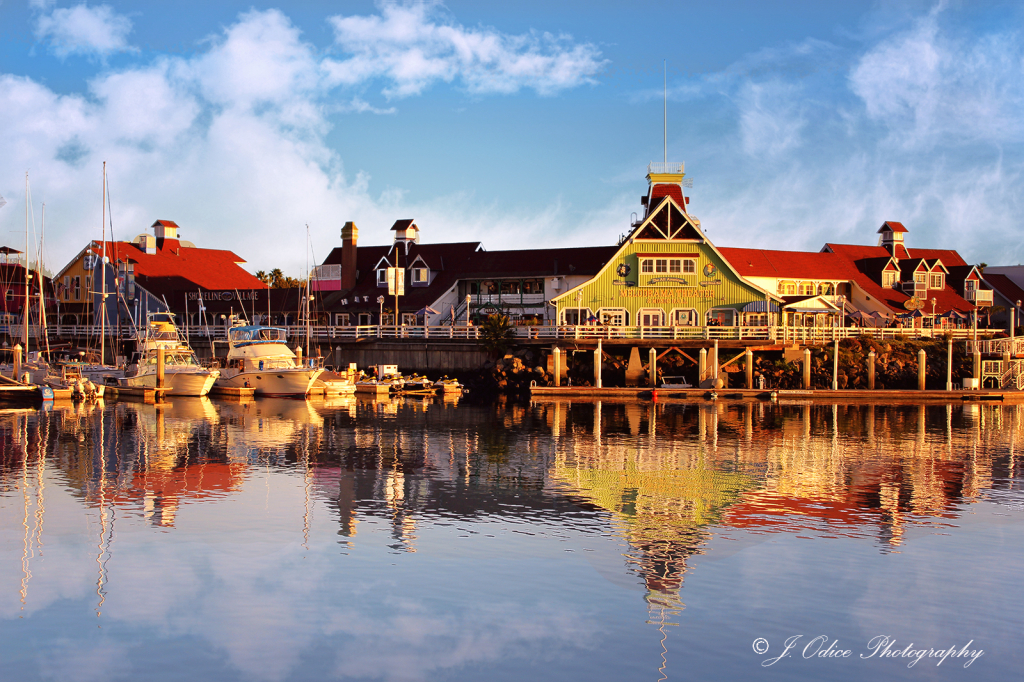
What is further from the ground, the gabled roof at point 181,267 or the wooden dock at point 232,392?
the gabled roof at point 181,267

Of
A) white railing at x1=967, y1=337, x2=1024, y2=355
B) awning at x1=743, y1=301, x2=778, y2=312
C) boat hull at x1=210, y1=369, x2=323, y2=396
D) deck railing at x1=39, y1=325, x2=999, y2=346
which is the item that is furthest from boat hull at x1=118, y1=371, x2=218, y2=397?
white railing at x1=967, y1=337, x2=1024, y2=355

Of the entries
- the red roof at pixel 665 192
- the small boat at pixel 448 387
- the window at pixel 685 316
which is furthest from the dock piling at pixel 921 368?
the small boat at pixel 448 387

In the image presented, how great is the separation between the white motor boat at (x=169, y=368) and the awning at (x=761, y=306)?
3403cm

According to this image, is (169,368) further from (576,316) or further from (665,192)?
(665,192)

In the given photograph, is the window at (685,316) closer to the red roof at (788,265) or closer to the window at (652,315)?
the window at (652,315)

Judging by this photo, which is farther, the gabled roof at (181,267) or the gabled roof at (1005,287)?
the gabled roof at (181,267)

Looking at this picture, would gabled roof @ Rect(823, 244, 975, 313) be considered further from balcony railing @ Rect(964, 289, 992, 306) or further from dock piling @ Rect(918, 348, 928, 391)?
dock piling @ Rect(918, 348, 928, 391)

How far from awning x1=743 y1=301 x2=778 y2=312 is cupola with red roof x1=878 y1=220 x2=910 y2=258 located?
28876 mm

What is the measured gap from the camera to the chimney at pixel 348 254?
7806 cm

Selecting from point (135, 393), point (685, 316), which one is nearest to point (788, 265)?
point (685, 316)

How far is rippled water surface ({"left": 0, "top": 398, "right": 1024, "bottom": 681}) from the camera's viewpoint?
1373 cm

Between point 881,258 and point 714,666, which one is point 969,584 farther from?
point 881,258

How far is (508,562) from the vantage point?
709 inches
